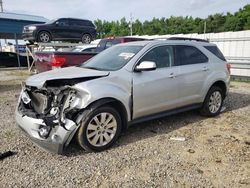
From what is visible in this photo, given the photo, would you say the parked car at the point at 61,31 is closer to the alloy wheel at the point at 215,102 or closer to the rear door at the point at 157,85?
the rear door at the point at 157,85

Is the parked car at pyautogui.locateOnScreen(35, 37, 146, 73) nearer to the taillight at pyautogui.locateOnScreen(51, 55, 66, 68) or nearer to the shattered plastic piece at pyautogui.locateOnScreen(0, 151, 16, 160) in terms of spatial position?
the taillight at pyautogui.locateOnScreen(51, 55, 66, 68)

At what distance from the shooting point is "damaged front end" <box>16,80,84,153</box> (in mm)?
3502

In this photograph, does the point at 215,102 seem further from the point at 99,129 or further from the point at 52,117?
the point at 52,117

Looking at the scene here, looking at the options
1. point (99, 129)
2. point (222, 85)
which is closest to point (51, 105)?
point (99, 129)

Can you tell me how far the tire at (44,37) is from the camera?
12320 mm

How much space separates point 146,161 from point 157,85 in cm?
143

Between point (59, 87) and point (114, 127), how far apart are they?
1.06 metres

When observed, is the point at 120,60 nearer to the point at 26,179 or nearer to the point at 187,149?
the point at 187,149

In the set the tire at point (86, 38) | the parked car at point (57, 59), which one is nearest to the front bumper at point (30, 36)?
the tire at point (86, 38)

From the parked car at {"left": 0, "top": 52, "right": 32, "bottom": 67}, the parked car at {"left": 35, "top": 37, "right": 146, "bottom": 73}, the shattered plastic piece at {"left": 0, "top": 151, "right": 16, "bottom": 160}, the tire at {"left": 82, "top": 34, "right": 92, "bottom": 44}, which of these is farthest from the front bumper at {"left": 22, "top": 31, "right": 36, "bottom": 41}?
Result: the shattered plastic piece at {"left": 0, "top": 151, "right": 16, "bottom": 160}

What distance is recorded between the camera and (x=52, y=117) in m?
3.54

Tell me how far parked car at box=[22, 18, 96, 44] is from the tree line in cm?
3983

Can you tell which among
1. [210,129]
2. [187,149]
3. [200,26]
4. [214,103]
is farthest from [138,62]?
[200,26]

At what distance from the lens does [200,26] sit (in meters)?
55.2
